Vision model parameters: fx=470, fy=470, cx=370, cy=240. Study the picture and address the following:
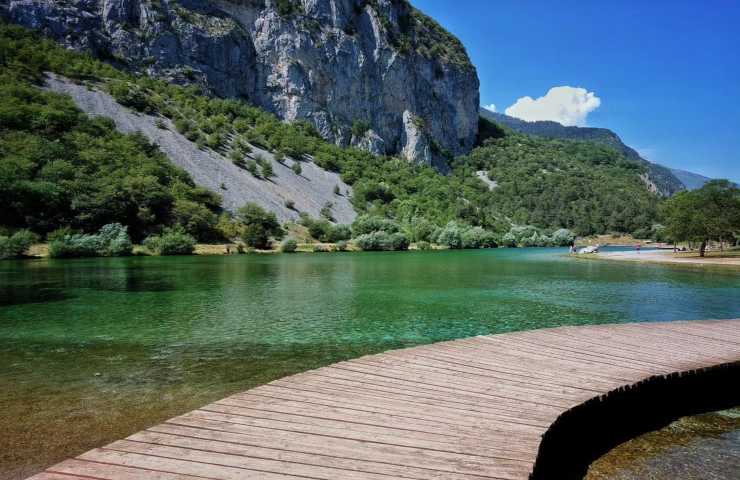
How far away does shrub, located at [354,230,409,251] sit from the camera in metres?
88.2

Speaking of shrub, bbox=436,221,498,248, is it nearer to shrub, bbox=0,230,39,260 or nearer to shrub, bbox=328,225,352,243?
shrub, bbox=328,225,352,243

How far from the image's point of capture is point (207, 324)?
1769cm

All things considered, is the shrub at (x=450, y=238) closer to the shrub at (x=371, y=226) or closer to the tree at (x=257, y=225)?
the shrub at (x=371, y=226)

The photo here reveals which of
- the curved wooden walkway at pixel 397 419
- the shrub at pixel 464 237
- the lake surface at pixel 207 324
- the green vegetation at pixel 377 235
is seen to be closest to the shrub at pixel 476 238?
the shrub at pixel 464 237

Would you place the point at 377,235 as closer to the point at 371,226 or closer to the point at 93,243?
the point at 371,226

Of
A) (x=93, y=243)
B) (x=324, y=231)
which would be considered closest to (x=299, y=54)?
(x=324, y=231)

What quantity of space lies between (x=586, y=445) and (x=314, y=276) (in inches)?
1213

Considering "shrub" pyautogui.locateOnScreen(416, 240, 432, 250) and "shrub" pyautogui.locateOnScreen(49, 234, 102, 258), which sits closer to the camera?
"shrub" pyautogui.locateOnScreen(49, 234, 102, 258)

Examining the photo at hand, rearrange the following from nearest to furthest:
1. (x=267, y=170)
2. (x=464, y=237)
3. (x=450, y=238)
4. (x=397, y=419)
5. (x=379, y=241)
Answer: (x=397, y=419) → (x=379, y=241) → (x=450, y=238) → (x=267, y=170) → (x=464, y=237)

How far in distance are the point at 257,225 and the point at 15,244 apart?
33032 mm

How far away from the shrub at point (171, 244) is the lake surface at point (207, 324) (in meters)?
26.5

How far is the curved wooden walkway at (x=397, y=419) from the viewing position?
14.9ft

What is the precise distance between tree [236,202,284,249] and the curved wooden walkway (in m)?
67.9

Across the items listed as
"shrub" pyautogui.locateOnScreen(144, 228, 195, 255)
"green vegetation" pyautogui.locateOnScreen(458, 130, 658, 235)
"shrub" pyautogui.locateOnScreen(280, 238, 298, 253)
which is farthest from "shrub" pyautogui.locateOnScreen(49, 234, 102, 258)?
"green vegetation" pyautogui.locateOnScreen(458, 130, 658, 235)
